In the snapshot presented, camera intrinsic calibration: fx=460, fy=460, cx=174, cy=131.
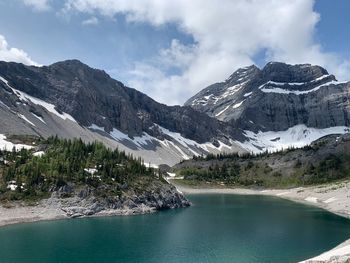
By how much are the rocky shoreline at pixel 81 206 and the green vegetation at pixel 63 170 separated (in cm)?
237

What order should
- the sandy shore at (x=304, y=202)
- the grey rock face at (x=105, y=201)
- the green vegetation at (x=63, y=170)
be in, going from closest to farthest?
1. the sandy shore at (x=304, y=202)
2. the grey rock face at (x=105, y=201)
3. the green vegetation at (x=63, y=170)

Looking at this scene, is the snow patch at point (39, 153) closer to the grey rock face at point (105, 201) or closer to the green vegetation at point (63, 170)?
the green vegetation at point (63, 170)

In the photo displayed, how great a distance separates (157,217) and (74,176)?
22556 mm

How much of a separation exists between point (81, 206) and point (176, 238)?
29885 mm

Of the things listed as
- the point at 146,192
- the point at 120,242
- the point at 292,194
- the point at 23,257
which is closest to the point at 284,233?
the point at 120,242

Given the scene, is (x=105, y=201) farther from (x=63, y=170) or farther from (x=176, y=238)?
(x=176, y=238)

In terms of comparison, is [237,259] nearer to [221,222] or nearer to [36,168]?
[221,222]

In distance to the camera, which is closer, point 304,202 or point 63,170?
point 63,170

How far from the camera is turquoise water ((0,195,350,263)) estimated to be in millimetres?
69125

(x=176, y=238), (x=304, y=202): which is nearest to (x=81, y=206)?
(x=176, y=238)

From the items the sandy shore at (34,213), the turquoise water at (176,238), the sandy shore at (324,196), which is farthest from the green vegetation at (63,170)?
the sandy shore at (324,196)

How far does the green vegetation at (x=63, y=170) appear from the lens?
10444 centimetres

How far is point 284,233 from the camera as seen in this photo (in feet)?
301

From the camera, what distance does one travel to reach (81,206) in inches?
4141
